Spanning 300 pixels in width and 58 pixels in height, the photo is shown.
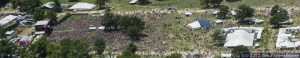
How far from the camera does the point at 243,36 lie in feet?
278

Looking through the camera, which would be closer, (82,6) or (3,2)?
(82,6)

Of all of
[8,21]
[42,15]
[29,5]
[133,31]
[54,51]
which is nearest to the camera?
[54,51]

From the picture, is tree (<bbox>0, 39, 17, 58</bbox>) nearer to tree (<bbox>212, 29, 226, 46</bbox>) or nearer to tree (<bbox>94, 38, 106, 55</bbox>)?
tree (<bbox>94, 38, 106, 55</bbox>)

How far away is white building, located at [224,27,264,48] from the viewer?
270ft

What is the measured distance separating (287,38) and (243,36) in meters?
6.03

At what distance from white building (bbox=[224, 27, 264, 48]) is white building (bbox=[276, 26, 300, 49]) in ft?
9.49

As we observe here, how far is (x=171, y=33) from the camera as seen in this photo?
91.8m

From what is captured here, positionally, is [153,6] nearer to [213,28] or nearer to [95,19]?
[95,19]

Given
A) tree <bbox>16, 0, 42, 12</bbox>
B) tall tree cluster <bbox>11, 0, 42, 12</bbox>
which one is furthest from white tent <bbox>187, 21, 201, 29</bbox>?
tall tree cluster <bbox>11, 0, 42, 12</bbox>

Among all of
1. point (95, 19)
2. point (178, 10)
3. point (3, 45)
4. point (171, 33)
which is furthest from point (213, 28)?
point (3, 45)

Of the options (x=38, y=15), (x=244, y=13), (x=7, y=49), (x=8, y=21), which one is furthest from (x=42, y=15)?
(x=244, y=13)

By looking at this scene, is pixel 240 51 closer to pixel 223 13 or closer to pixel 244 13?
pixel 244 13

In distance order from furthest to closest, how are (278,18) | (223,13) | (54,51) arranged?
(223,13)
(278,18)
(54,51)

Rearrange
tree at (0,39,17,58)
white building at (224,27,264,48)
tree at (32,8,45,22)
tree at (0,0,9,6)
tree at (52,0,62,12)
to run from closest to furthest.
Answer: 1. tree at (0,39,17,58)
2. white building at (224,27,264,48)
3. tree at (32,8,45,22)
4. tree at (52,0,62,12)
5. tree at (0,0,9,6)
